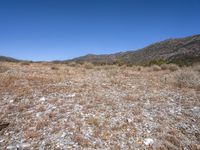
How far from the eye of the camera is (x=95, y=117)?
25.3 feet

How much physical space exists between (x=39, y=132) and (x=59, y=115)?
126 cm

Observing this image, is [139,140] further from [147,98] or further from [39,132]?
[147,98]

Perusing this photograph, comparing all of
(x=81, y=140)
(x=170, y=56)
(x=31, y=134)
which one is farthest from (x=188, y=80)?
(x=170, y=56)

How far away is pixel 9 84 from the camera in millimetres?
11656

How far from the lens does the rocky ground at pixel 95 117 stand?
20.8 ft

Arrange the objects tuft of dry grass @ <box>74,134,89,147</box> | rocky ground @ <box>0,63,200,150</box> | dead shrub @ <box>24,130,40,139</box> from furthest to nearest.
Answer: dead shrub @ <box>24,130,40,139</box> → rocky ground @ <box>0,63,200,150</box> → tuft of dry grass @ <box>74,134,89,147</box>

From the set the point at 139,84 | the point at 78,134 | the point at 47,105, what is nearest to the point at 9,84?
the point at 47,105

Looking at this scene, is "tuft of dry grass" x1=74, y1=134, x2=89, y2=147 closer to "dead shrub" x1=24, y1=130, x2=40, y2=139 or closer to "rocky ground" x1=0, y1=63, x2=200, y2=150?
"rocky ground" x1=0, y1=63, x2=200, y2=150

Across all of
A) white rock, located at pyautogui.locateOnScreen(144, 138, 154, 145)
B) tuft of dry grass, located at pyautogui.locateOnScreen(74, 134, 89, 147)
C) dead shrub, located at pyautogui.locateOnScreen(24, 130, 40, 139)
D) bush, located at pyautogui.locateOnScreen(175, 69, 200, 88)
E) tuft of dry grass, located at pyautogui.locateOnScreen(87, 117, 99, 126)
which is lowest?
white rock, located at pyautogui.locateOnScreen(144, 138, 154, 145)

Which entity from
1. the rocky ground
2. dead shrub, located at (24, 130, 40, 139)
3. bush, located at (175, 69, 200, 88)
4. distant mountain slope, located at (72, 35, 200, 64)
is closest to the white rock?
the rocky ground

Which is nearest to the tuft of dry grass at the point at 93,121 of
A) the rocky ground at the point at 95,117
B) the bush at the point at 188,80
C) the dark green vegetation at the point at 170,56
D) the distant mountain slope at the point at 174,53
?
the rocky ground at the point at 95,117

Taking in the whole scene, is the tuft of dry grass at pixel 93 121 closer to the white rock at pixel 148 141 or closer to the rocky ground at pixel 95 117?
the rocky ground at pixel 95 117

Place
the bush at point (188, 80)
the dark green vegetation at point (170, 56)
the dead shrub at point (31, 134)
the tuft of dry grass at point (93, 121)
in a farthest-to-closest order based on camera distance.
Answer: the dark green vegetation at point (170, 56)
the bush at point (188, 80)
the tuft of dry grass at point (93, 121)
the dead shrub at point (31, 134)

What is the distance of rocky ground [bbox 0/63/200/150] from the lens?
20.8 feet
